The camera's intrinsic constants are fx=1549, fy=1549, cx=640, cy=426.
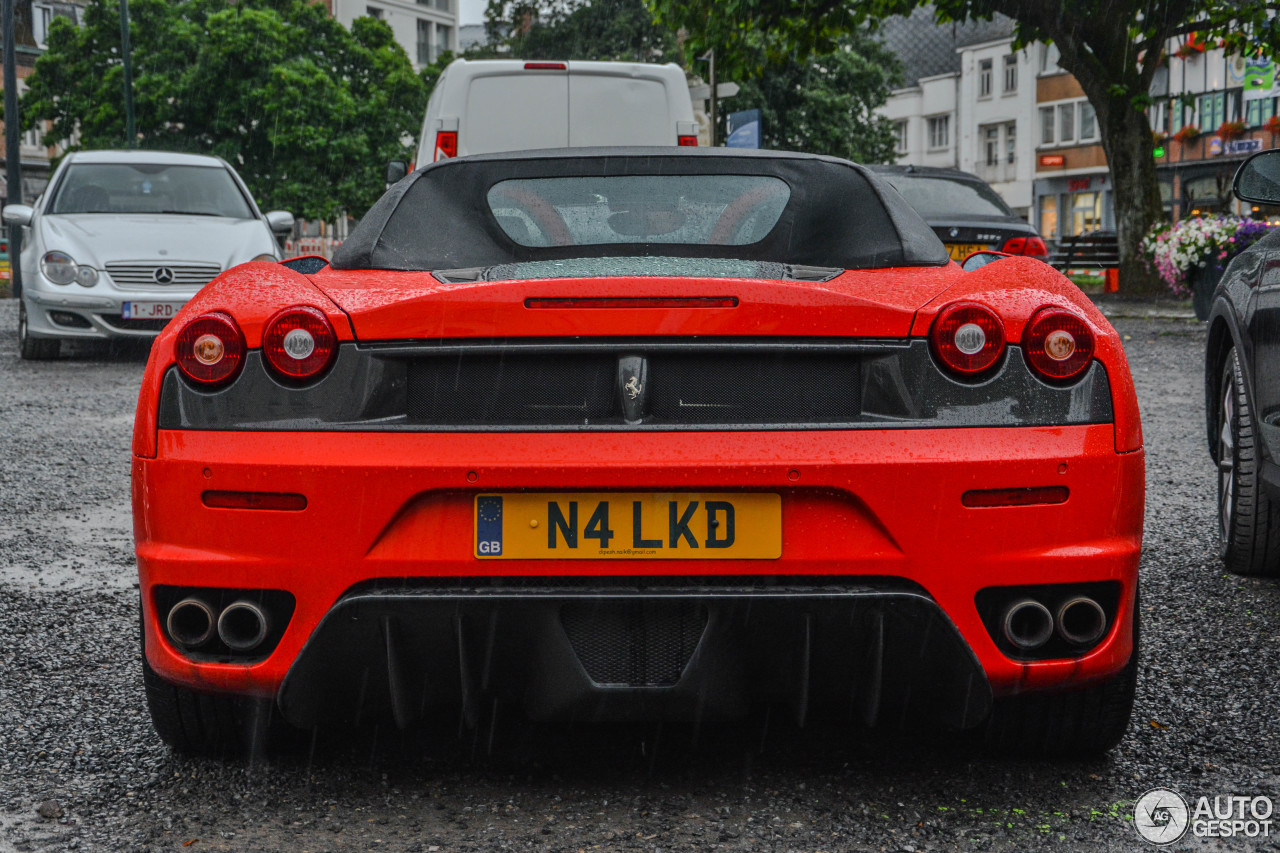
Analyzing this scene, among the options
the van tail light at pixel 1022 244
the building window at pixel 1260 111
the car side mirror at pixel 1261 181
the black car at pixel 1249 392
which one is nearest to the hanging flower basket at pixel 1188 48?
the building window at pixel 1260 111

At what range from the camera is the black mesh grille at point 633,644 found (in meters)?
2.70

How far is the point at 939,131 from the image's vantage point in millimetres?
70125

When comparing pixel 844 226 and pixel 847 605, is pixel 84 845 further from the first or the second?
pixel 844 226

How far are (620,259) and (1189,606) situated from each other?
2.37m

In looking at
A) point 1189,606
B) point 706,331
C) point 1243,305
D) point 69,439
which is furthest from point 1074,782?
point 69,439

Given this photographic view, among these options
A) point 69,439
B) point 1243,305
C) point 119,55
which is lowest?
point 69,439

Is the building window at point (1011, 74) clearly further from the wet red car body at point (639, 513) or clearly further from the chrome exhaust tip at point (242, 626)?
the chrome exhaust tip at point (242, 626)

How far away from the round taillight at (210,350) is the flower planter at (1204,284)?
15.3m

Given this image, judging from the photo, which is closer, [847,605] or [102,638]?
[847,605]

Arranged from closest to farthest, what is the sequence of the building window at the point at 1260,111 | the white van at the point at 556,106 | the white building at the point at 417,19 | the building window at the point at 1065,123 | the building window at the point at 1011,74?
the white van at the point at 556,106 → the building window at the point at 1260,111 → the building window at the point at 1065,123 → the building window at the point at 1011,74 → the white building at the point at 417,19

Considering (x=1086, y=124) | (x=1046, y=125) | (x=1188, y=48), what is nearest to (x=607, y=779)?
(x=1188, y=48)

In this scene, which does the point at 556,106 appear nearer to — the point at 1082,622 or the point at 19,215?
the point at 19,215

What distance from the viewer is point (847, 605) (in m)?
2.65

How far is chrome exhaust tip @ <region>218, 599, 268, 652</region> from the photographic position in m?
2.77
